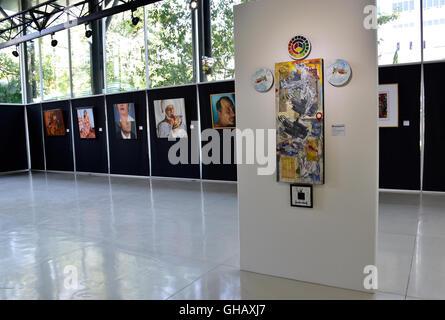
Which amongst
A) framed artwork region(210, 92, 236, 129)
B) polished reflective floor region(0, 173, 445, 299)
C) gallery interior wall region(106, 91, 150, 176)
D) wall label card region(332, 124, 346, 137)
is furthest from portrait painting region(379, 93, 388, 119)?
gallery interior wall region(106, 91, 150, 176)

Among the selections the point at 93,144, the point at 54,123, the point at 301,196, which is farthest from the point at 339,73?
the point at 54,123

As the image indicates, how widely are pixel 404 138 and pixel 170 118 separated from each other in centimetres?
677

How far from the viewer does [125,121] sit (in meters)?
13.3

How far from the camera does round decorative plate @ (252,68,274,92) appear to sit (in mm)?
4016

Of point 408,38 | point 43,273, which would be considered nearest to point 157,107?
point 408,38

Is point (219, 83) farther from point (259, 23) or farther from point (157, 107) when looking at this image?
point (259, 23)

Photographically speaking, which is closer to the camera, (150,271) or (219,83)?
(150,271)

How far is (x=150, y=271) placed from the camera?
14.8ft

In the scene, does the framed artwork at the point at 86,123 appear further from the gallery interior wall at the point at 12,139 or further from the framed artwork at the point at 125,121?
the gallery interior wall at the point at 12,139

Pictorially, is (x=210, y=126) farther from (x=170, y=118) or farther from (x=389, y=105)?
(x=389, y=105)

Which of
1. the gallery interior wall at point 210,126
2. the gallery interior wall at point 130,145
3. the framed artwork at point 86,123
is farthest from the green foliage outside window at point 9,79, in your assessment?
the gallery interior wall at point 210,126

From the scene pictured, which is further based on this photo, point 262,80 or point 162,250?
point 162,250

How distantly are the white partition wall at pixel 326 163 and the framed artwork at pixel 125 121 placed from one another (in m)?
9.42
